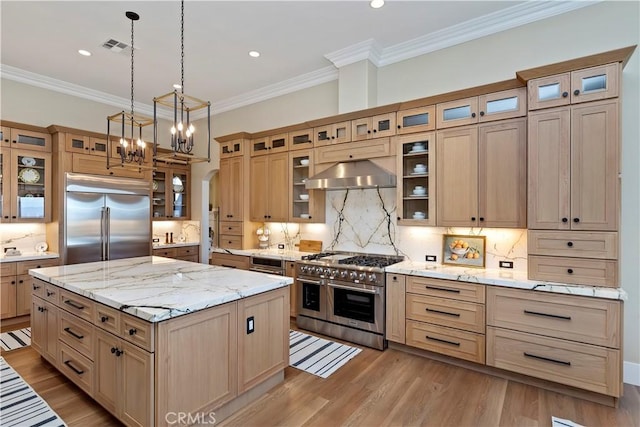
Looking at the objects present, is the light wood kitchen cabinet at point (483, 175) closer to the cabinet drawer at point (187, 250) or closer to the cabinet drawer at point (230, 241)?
the cabinet drawer at point (230, 241)

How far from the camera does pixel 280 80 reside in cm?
501

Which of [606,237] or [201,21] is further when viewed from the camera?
[201,21]

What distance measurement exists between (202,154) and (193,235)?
164 centimetres

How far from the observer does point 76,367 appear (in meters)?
2.53

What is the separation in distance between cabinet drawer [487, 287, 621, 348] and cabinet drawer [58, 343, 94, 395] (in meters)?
3.28

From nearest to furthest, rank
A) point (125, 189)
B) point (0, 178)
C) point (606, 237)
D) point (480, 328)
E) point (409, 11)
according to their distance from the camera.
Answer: point (606, 237) → point (480, 328) → point (409, 11) → point (0, 178) → point (125, 189)

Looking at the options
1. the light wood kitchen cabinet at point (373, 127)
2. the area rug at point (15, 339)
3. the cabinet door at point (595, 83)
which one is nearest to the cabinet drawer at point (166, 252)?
the area rug at point (15, 339)

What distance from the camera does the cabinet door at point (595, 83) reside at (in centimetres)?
252

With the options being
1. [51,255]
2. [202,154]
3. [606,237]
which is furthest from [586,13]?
[51,255]

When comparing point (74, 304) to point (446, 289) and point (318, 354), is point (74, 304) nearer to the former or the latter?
point (318, 354)

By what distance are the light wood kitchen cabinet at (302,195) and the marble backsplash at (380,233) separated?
17 cm

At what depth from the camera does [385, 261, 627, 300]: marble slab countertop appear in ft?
8.23

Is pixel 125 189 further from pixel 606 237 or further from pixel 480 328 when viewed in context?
pixel 606 237

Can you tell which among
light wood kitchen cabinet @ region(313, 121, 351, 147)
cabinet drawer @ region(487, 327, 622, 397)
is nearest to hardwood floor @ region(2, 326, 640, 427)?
cabinet drawer @ region(487, 327, 622, 397)
